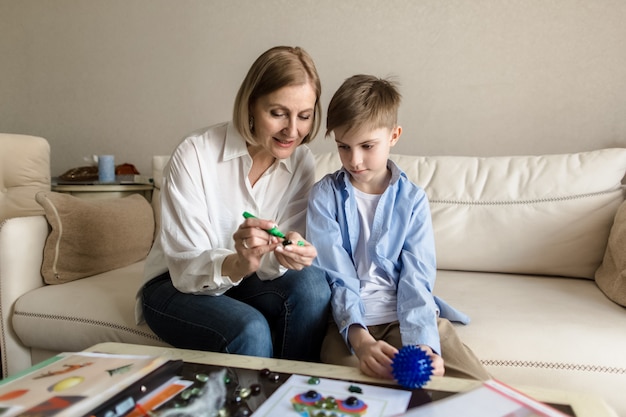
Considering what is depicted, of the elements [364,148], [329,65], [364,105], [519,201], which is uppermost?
[329,65]

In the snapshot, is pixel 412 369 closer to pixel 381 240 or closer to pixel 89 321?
pixel 381 240

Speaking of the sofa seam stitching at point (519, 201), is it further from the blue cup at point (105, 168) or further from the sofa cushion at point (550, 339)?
the blue cup at point (105, 168)

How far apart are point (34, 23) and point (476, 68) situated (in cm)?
226

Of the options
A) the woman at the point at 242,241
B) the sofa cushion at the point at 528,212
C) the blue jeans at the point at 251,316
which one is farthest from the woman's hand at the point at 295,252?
the sofa cushion at the point at 528,212

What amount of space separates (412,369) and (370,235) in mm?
509

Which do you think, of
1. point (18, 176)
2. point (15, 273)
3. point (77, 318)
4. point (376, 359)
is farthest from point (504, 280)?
point (18, 176)

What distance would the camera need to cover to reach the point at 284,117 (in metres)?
1.22

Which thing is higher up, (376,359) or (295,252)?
(295,252)

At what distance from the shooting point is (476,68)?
2.06 metres

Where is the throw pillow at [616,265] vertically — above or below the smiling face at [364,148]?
below

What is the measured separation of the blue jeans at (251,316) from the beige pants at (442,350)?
4 cm

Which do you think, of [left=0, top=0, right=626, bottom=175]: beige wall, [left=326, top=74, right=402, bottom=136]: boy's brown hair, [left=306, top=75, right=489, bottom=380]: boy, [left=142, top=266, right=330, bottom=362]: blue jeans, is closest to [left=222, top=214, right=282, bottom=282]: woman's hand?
[left=142, top=266, right=330, bottom=362]: blue jeans

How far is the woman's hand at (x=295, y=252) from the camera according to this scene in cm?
101

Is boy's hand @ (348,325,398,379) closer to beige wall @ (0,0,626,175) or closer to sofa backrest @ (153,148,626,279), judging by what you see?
sofa backrest @ (153,148,626,279)
